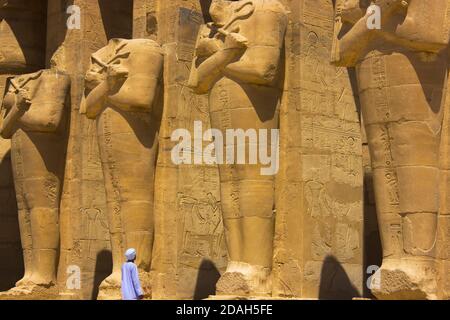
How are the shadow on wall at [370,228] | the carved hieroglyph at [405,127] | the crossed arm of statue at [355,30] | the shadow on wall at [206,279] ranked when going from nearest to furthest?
1. the carved hieroglyph at [405,127]
2. the crossed arm of statue at [355,30]
3. the shadow on wall at [206,279]
4. the shadow on wall at [370,228]

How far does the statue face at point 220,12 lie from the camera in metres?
13.1

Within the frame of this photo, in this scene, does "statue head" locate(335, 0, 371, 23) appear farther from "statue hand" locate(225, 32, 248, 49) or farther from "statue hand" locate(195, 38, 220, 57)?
"statue hand" locate(195, 38, 220, 57)

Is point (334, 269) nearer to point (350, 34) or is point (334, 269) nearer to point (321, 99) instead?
point (321, 99)

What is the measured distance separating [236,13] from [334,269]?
327cm

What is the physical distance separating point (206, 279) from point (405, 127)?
14.8ft

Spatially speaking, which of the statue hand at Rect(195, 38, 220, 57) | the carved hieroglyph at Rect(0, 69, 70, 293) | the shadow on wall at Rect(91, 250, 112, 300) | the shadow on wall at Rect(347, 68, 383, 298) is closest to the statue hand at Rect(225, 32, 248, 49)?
the statue hand at Rect(195, 38, 220, 57)

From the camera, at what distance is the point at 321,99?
13.7 m

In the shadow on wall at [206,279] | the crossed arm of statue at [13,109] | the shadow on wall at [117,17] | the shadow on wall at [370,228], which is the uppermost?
the shadow on wall at [117,17]

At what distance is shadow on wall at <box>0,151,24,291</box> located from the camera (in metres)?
19.0

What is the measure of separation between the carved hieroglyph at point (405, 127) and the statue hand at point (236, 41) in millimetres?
1527

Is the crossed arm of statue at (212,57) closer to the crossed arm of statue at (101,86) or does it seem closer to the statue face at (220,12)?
the statue face at (220,12)

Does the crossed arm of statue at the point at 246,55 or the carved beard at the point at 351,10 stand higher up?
the carved beard at the point at 351,10

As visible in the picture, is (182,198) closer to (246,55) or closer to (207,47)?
(207,47)

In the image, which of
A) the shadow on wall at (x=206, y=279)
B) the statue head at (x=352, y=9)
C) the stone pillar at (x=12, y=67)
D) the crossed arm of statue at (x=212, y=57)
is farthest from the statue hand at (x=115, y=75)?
the stone pillar at (x=12, y=67)
